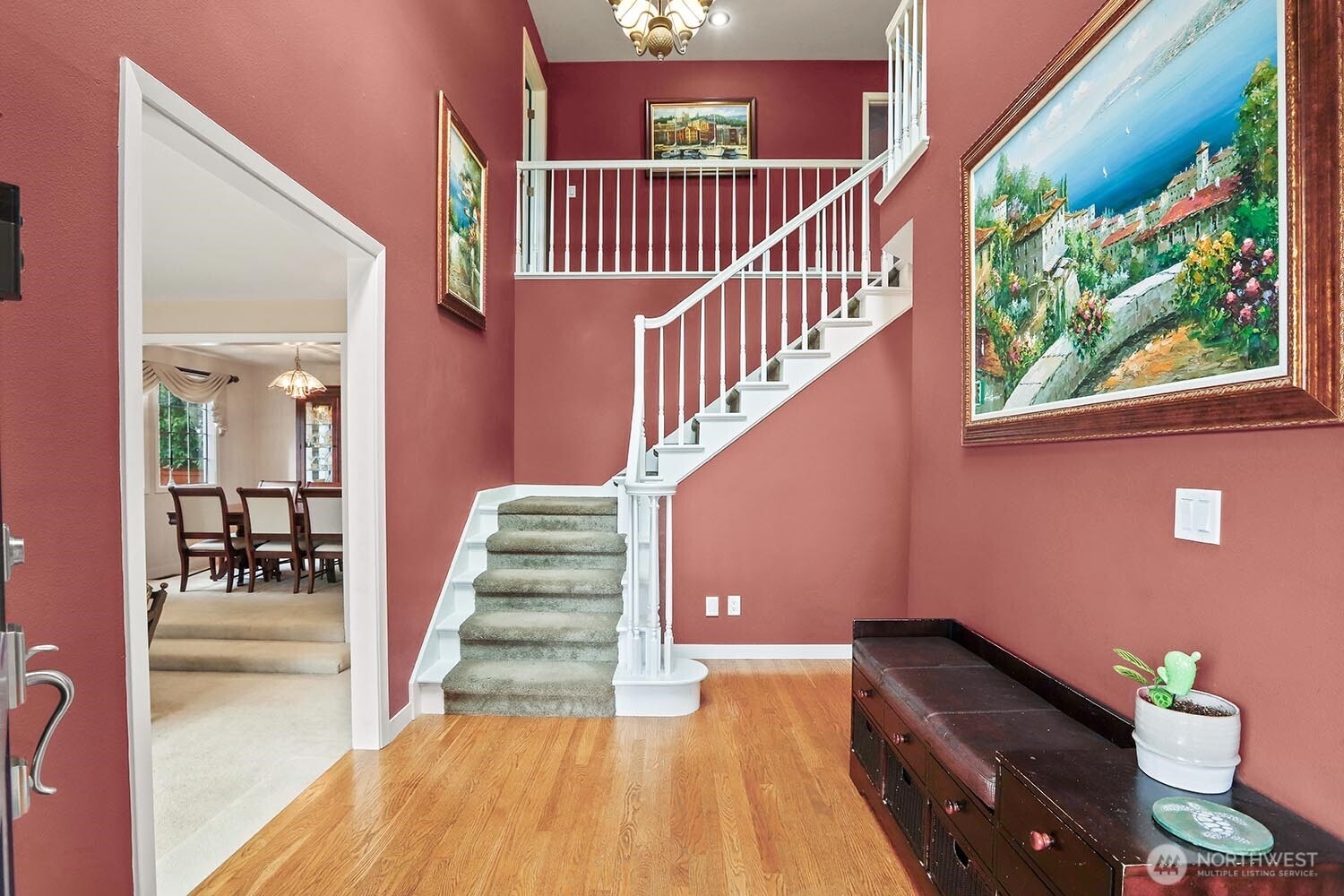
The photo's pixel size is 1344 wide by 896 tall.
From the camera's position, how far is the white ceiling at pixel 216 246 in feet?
8.78

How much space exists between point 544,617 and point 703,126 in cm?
476

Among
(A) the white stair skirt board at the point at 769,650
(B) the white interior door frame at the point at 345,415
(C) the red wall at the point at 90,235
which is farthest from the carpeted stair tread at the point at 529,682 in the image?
(C) the red wall at the point at 90,235

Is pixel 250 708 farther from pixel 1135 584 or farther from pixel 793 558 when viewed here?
pixel 1135 584

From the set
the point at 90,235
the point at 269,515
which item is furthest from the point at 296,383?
the point at 90,235

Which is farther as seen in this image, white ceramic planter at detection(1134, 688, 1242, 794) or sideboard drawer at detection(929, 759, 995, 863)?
sideboard drawer at detection(929, 759, 995, 863)

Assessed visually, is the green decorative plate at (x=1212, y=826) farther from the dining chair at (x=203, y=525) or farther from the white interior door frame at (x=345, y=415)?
the dining chair at (x=203, y=525)

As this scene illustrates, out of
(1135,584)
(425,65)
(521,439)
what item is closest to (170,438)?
(521,439)

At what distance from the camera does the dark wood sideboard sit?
3.57 feet

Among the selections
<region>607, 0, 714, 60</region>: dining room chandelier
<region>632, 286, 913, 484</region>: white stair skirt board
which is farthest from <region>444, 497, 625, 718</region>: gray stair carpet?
<region>607, 0, 714, 60</region>: dining room chandelier

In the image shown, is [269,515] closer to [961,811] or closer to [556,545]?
[556,545]

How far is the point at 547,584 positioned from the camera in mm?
3842

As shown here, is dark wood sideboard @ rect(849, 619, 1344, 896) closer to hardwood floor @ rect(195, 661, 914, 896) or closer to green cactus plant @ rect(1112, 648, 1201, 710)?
green cactus plant @ rect(1112, 648, 1201, 710)

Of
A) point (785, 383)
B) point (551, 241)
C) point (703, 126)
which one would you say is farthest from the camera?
point (703, 126)

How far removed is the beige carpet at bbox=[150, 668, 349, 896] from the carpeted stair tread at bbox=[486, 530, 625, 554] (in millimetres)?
1166
